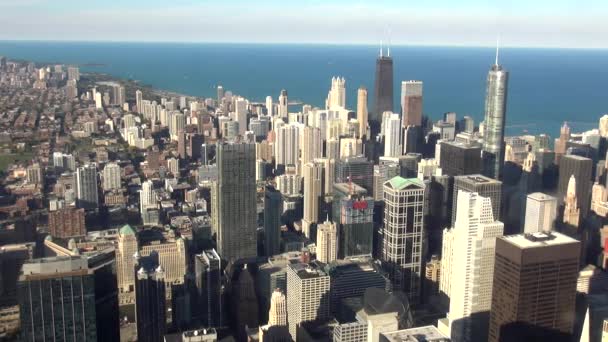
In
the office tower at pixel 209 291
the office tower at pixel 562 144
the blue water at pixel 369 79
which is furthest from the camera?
the blue water at pixel 369 79

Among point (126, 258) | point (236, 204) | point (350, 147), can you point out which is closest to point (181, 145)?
point (350, 147)

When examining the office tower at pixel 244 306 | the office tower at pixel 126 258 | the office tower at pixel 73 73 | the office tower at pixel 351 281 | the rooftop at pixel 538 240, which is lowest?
the office tower at pixel 244 306

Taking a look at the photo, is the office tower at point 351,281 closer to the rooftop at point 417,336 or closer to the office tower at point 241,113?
the rooftop at point 417,336

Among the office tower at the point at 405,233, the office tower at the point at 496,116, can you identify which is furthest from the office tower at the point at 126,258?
the office tower at the point at 496,116

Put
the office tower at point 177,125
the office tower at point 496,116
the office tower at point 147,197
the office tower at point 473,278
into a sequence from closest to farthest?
the office tower at point 473,278 → the office tower at point 147,197 → the office tower at point 496,116 → the office tower at point 177,125

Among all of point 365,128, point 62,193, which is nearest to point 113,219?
point 62,193

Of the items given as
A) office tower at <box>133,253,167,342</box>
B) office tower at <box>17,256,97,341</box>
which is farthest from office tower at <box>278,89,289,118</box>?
office tower at <box>17,256,97,341</box>
